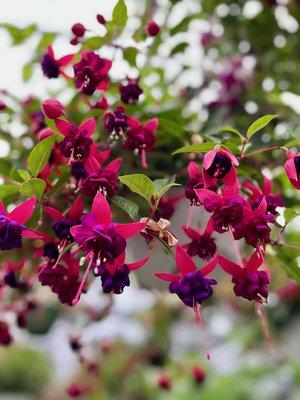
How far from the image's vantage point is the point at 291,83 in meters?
1.01

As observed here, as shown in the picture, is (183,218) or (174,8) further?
(174,8)

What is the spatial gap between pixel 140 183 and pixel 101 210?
5 cm

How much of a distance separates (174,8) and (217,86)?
0.71 ft

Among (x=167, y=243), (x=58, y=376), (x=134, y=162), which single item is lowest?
(x=58, y=376)

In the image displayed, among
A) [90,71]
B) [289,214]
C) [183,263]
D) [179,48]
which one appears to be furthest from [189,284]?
[179,48]

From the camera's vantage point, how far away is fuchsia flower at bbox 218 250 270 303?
1.33 ft

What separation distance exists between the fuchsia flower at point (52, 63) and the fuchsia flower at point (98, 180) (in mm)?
155

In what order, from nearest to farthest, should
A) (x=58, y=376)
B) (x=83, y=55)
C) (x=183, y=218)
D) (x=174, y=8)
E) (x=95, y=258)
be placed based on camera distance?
(x=95, y=258) < (x=83, y=55) < (x=183, y=218) < (x=174, y=8) < (x=58, y=376)

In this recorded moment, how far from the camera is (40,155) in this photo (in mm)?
440

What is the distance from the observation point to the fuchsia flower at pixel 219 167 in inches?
15.2

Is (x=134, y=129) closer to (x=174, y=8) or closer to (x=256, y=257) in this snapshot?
(x=256, y=257)

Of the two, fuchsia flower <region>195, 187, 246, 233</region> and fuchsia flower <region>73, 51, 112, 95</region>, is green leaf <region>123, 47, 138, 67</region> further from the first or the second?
fuchsia flower <region>195, 187, 246, 233</region>

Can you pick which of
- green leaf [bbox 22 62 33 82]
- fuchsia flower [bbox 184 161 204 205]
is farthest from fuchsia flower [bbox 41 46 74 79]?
green leaf [bbox 22 62 33 82]

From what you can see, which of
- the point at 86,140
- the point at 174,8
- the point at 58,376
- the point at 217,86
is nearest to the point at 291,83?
the point at 217,86
